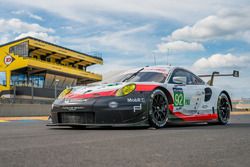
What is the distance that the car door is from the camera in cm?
741

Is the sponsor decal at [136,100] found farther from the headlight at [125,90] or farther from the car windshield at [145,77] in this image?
the car windshield at [145,77]

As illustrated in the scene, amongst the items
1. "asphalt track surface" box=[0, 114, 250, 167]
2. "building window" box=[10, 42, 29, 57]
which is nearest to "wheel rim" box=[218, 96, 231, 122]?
"asphalt track surface" box=[0, 114, 250, 167]

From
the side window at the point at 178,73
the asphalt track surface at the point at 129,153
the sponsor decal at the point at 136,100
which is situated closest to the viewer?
the asphalt track surface at the point at 129,153

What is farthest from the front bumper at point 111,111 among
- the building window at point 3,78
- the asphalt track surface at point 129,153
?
the building window at point 3,78

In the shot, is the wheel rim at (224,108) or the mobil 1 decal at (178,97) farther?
the wheel rim at (224,108)

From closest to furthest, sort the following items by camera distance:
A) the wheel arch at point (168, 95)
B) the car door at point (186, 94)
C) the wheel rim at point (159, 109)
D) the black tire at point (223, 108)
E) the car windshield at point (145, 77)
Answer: the wheel rim at point (159, 109), the wheel arch at point (168, 95), the car windshield at point (145, 77), the car door at point (186, 94), the black tire at point (223, 108)

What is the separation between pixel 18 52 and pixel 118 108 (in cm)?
3828

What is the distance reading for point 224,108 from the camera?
354 inches

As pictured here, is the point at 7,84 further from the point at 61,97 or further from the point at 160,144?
the point at 160,144

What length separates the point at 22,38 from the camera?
42.5m

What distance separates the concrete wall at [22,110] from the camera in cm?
1722

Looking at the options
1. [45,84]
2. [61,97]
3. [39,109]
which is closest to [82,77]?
[45,84]

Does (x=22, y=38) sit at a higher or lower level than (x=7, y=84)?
higher

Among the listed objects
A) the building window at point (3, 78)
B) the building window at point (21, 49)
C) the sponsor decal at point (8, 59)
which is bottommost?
the building window at point (3, 78)
